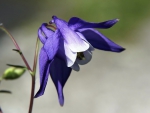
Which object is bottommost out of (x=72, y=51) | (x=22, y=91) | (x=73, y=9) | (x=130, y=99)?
(x=130, y=99)

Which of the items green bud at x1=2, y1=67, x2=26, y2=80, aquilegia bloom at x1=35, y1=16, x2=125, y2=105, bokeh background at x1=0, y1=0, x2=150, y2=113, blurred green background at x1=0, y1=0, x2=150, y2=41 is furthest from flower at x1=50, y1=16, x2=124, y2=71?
blurred green background at x1=0, y1=0, x2=150, y2=41

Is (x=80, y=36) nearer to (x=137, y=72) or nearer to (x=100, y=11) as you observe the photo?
(x=137, y=72)

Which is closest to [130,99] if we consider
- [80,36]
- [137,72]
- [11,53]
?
[137,72]

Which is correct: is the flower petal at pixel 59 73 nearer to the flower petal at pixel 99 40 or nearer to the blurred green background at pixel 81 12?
the flower petal at pixel 99 40

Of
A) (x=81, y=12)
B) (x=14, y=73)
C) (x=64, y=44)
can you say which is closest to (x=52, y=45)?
(x=64, y=44)

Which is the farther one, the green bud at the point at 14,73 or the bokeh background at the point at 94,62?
the bokeh background at the point at 94,62

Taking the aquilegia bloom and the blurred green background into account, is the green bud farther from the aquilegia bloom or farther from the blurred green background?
the blurred green background

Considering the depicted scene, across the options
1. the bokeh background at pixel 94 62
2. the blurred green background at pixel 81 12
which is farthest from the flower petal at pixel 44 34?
the blurred green background at pixel 81 12
